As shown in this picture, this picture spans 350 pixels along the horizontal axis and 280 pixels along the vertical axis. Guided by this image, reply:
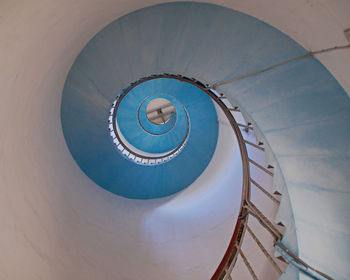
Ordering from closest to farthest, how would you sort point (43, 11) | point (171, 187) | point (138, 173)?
1. point (43, 11)
2. point (138, 173)
3. point (171, 187)

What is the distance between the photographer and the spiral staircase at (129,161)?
289cm

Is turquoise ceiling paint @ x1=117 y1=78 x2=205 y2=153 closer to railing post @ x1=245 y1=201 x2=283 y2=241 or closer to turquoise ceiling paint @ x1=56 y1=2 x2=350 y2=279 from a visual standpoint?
turquoise ceiling paint @ x1=56 y1=2 x2=350 y2=279

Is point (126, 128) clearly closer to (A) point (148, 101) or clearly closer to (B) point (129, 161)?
(A) point (148, 101)

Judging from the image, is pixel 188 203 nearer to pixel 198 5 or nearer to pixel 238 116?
pixel 238 116

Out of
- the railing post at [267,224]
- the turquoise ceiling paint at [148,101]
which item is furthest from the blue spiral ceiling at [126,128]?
the railing post at [267,224]

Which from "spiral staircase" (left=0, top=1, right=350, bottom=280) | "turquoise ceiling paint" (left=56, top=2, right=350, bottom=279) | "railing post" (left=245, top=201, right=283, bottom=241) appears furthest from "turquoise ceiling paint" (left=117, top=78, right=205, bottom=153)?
"railing post" (left=245, top=201, right=283, bottom=241)

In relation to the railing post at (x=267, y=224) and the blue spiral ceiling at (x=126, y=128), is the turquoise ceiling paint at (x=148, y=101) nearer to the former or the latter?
the blue spiral ceiling at (x=126, y=128)

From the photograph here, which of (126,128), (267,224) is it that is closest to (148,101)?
(126,128)

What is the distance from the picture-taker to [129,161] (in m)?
6.85

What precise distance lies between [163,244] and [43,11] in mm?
5707

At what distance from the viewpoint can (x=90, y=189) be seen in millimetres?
5980

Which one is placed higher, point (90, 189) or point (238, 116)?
point (238, 116)

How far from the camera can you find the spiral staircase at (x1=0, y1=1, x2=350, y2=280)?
289 centimetres

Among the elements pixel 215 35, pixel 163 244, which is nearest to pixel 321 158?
pixel 215 35
